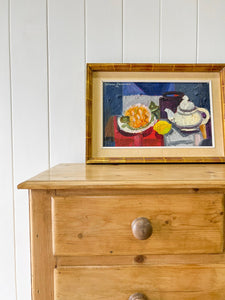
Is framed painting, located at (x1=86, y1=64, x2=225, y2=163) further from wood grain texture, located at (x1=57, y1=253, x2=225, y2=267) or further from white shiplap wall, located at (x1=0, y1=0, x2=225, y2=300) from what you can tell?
wood grain texture, located at (x1=57, y1=253, x2=225, y2=267)

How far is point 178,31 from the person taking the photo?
99 cm

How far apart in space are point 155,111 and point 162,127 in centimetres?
7

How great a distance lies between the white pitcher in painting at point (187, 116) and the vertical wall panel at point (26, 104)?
0.52 metres

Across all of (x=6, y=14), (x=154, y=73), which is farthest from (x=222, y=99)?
(x=6, y=14)

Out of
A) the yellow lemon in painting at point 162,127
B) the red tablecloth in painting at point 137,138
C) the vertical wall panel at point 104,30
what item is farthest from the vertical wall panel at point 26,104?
the yellow lemon in painting at point 162,127

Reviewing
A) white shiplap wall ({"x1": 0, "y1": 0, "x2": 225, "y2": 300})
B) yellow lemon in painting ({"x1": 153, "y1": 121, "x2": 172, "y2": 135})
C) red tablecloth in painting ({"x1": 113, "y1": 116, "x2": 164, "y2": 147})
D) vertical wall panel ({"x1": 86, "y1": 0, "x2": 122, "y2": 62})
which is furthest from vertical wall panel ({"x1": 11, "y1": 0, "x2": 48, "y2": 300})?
yellow lemon in painting ({"x1": 153, "y1": 121, "x2": 172, "y2": 135})

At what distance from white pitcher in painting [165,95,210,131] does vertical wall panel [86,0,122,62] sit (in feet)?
1.01

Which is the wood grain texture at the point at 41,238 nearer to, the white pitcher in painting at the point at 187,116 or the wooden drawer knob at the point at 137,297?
the wooden drawer knob at the point at 137,297

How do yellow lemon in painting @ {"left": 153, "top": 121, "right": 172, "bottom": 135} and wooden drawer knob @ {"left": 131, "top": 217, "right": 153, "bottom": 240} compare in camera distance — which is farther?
yellow lemon in painting @ {"left": 153, "top": 121, "right": 172, "bottom": 135}

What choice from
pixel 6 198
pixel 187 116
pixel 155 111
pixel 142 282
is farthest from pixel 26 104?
pixel 142 282

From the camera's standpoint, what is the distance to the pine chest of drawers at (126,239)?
22.6 inches

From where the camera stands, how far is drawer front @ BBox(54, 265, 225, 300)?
0.58m

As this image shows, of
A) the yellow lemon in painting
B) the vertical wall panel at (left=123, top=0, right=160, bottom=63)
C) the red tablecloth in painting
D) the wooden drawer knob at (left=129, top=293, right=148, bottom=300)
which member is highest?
the vertical wall panel at (left=123, top=0, right=160, bottom=63)

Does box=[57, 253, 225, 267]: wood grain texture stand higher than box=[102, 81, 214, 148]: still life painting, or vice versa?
box=[102, 81, 214, 148]: still life painting
